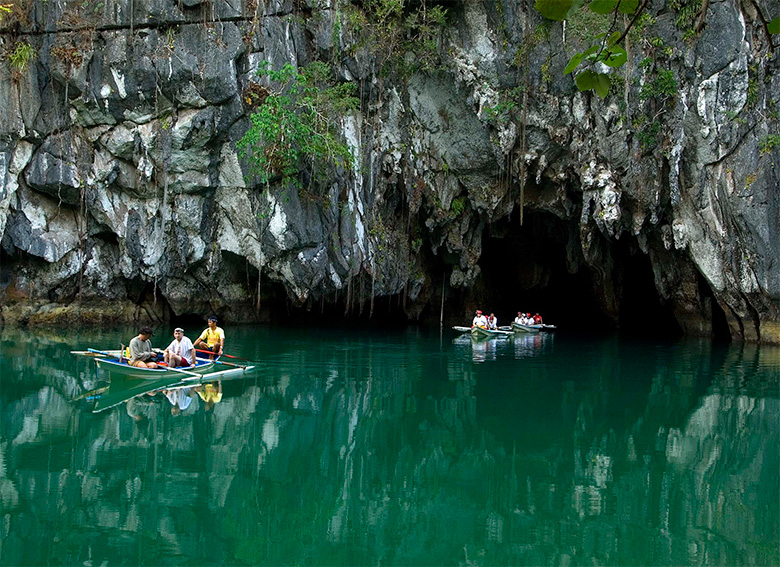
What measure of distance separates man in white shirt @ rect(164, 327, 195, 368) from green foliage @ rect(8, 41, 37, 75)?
37.4ft

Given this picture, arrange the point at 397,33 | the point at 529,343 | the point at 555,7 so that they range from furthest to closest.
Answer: the point at 529,343, the point at 397,33, the point at 555,7

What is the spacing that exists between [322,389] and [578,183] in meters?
10.9

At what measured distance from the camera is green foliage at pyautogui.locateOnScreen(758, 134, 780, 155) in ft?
54.3

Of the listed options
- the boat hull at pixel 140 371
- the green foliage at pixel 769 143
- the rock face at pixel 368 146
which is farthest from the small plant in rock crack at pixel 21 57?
the green foliage at pixel 769 143

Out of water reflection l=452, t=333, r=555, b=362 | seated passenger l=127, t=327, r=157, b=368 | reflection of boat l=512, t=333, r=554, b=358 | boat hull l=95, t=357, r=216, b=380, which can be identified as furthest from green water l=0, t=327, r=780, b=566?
reflection of boat l=512, t=333, r=554, b=358

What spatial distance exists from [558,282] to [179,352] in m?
20.3

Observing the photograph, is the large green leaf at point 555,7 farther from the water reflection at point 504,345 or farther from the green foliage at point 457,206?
the green foliage at point 457,206

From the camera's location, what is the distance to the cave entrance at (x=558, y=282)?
77.8 feet

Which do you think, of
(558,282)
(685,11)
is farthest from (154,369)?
(558,282)

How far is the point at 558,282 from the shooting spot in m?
28.8

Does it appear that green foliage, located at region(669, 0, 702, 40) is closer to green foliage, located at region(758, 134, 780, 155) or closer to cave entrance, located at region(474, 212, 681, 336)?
green foliage, located at region(758, 134, 780, 155)

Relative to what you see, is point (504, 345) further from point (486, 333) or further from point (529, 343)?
point (486, 333)

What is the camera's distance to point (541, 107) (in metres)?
18.4

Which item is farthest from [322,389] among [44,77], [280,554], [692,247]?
[44,77]
